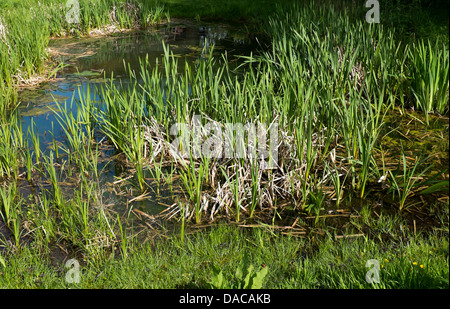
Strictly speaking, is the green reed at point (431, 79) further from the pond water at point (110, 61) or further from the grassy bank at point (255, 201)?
the pond water at point (110, 61)

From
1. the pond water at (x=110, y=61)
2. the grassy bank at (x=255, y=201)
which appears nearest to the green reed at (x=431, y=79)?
the grassy bank at (x=255, y=201)

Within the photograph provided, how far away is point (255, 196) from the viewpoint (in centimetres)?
295

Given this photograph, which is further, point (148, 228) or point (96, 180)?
point (96, 180)

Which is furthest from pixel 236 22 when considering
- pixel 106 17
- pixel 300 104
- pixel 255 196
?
pixel 255 196

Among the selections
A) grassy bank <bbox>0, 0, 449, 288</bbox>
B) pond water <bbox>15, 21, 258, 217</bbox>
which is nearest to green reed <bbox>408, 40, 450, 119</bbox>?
grassy bank <bbox>0, 0, 449, 288</bbox>

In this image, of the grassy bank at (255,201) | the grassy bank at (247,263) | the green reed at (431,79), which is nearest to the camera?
the grassy bank at (247,263)

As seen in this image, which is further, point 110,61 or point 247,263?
point 110,61

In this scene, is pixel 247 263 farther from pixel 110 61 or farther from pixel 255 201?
pixel 110 61

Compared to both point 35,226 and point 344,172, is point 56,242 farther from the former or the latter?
point 344,172

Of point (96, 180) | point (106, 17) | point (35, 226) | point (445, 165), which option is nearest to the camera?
point (35, 226)

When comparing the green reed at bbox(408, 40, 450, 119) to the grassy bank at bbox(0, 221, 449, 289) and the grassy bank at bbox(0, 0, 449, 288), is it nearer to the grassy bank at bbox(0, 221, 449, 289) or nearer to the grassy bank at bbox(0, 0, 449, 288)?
the grassy bank at bbox(0, 0, 449, 288)

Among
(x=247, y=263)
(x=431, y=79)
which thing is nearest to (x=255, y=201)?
(x=247, y=263)

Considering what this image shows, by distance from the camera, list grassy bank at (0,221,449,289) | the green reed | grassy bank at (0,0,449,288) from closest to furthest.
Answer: grassy bank at (0,221,449,289) → grassy bank at (0,0,449,288) → the green reed

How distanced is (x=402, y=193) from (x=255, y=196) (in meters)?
1.04
